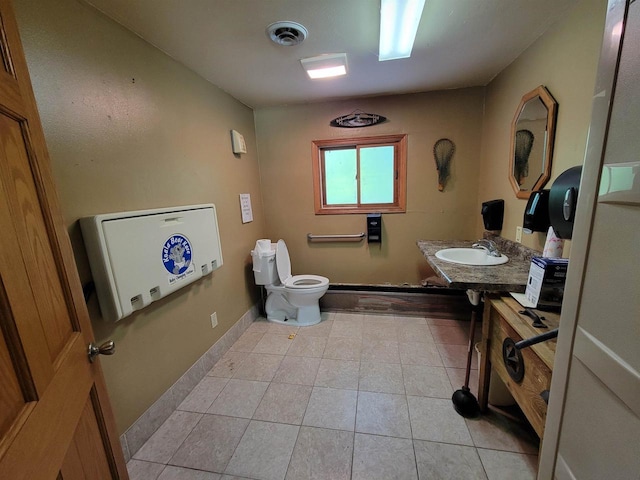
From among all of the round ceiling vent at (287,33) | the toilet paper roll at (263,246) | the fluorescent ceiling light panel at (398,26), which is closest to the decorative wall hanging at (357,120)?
the fluorescent ceiling light panel at (398,26)

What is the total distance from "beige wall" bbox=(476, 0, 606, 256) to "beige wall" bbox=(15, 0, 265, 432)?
2231 millimetres

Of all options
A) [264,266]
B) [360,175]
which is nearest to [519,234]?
[360,175]

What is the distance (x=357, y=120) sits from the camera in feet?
8.57

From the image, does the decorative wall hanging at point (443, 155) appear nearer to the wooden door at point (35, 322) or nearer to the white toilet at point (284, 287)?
the white toilet at point (284, 287)

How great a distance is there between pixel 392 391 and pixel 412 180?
1966 millimetres

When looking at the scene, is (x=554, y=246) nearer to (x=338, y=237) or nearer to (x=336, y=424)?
(x=336, y=424)

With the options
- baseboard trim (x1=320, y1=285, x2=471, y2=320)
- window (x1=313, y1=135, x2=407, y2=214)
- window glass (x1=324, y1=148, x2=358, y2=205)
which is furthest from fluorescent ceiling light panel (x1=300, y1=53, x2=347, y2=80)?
baseboard trim (x1=320, y1=285, x2=471, y2=320)

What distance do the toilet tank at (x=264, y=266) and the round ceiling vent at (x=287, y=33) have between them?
1.70 m

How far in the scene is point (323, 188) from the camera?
289 centimetres

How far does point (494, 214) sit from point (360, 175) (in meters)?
1.33

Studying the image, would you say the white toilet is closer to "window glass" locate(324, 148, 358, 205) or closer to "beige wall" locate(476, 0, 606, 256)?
"window glass" locate(324, 148, 358, 205)

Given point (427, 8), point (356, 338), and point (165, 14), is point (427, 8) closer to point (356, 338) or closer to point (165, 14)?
point (165, 14)

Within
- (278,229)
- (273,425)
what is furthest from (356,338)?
(278,229)

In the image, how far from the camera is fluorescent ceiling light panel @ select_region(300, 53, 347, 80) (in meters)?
1.75
